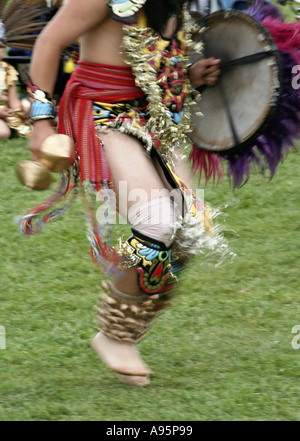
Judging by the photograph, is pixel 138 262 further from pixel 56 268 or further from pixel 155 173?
pixel 56 268

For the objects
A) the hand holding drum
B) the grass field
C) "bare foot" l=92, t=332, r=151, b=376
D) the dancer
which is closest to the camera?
the hand holding drum

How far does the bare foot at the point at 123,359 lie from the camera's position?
3.08m

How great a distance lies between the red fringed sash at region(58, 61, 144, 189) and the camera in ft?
9.66

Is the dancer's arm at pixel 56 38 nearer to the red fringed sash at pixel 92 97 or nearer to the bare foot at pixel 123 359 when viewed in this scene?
the red fringed sash at pixel 92 97

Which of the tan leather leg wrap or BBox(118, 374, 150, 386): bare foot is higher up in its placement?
the tan leather leg wrap

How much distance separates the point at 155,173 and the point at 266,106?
498 millimetres

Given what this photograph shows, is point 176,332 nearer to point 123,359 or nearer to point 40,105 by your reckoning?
point 123,359

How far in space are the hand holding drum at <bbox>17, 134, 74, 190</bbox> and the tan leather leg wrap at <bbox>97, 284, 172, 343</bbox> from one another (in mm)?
518

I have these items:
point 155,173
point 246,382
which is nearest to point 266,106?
point 155,173

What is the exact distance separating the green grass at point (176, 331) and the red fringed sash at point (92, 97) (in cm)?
76

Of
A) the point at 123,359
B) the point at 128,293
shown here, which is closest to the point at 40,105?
the point at 128,293

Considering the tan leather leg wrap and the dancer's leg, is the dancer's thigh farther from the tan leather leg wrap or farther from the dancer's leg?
the tan leather leg wrap

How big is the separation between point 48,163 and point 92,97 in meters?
0.39

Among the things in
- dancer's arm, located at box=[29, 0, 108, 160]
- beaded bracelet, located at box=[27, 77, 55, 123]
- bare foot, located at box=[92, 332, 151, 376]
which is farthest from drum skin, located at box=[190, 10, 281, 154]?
bare foot, located at box=[92, 332, 151, 376]
